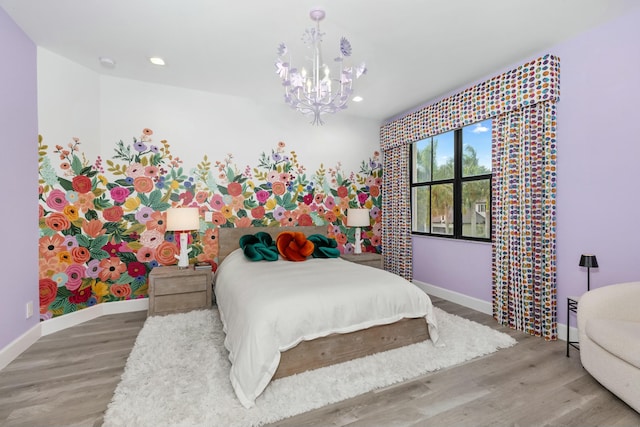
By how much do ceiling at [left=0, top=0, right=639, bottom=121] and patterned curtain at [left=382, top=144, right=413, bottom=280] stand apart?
1427 millimetres

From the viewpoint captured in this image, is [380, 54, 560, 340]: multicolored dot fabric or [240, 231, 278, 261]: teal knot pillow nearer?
[380, 54, 560, 340]: multicolored dot fabric

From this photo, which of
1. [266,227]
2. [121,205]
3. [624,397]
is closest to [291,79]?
[266,227]

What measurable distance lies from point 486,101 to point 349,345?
2932 mm

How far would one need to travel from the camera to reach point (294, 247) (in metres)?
3.67

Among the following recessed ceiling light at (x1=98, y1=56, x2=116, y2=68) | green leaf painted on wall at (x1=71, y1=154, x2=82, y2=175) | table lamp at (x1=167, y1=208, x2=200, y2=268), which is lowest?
table lamp at (x1=167, y1=208, x2=200, y2=268)

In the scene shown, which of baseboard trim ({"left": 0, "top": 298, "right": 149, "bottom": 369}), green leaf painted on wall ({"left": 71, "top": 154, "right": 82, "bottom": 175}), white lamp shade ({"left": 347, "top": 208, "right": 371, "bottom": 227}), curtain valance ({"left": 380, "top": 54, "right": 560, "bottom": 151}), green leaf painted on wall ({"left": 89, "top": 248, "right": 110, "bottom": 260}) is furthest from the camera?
white lamp shade ({"left": 347, "top": 208, "right": 371, "bottom": 227})

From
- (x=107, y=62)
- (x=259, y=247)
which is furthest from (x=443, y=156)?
(x=107, y=62)

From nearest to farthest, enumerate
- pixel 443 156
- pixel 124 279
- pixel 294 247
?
1. pixel 124 279
2. pixel 294 247
3. pixel 443 156

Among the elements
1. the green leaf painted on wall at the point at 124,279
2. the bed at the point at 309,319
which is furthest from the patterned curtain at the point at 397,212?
the green leaf painted on wall at the point at 124,279

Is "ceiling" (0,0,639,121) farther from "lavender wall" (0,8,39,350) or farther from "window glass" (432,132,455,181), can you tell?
"window glass" (432,132,455,181)

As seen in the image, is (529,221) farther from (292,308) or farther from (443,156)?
(292,308)

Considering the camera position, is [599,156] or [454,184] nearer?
[599,156]

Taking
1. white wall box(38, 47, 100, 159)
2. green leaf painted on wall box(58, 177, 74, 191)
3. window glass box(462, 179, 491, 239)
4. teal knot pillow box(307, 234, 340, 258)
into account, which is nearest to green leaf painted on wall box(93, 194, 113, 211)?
green leaf painted on wall box(58, 177, 74, 191)

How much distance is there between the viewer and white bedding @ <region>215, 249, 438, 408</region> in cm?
193
